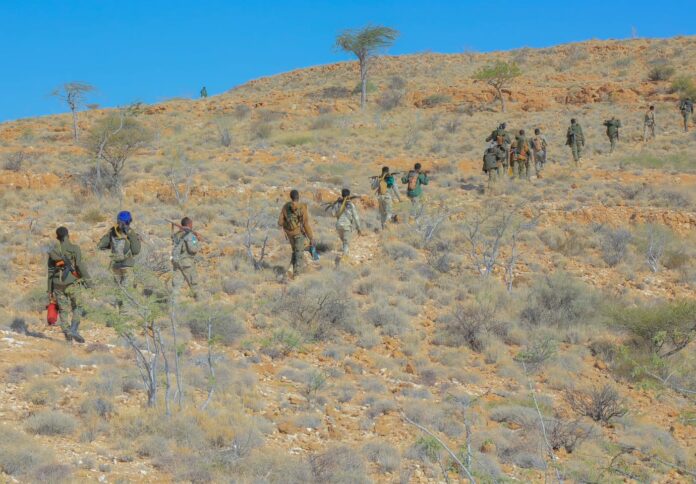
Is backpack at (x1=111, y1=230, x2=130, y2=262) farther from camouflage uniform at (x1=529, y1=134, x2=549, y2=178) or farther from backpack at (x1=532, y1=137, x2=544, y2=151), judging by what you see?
backpack at (x1=532, y1=137, x2=544, y2=151)

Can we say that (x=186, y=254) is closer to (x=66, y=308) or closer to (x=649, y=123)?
(x=66, y=308)

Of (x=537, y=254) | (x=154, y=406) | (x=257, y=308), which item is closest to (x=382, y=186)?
(x=537, y=254)

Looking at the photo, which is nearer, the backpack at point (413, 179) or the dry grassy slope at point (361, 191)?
the dry grassy slope at point (361, 191)

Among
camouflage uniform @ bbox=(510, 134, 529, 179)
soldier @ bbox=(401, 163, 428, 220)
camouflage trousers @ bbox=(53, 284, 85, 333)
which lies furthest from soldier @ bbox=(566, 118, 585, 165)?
camouflage trousers @ bbox=(53, 284, 85, 333)

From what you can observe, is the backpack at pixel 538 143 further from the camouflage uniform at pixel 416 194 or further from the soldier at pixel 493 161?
the camouflage uniform at pixel 416 194

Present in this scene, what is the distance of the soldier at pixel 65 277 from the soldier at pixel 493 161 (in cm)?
1227

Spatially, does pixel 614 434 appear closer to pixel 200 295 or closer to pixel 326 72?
pixel 200 295

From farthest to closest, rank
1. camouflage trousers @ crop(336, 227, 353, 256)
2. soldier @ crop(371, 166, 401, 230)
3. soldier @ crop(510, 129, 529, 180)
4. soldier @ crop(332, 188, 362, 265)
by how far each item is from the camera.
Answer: soldier @ crop(510, 129, 529, 180) < soldier @ crop(371, 166, 401, 230) < camouflage trousers @ crop(336, 227, 353, 256) < soldier @ crop(332, 188, 362, 265)

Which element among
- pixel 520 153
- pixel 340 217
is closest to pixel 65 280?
pixel 340 217

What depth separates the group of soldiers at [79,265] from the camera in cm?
759

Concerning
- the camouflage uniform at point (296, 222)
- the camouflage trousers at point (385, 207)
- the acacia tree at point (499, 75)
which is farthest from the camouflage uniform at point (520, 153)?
the acacia tree at point (499, 75)

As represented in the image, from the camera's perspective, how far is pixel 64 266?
25.3ft

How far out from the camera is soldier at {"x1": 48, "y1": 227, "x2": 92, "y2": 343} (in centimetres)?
766

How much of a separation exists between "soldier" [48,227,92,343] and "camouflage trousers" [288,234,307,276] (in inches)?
144
